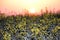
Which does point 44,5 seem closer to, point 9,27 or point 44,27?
point 44,27

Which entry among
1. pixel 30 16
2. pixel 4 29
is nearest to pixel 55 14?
pixel 30 16

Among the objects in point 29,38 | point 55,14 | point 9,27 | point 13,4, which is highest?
point 13,4

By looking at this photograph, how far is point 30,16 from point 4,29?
15.7 inches

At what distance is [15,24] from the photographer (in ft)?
7.92

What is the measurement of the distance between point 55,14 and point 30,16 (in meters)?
0.35

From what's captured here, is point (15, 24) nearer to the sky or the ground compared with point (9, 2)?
nearer to the ground

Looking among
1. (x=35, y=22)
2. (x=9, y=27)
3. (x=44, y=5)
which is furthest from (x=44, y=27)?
(x=9, y=27)

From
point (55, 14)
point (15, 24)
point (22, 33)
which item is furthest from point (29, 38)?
point (55, 14)

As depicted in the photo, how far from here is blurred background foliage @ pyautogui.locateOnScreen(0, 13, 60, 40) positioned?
237 cm

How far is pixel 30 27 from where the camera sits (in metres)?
2.40

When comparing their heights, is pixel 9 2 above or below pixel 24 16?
above

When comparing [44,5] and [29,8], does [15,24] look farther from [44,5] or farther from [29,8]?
[44,5]

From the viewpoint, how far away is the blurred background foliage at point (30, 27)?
2.37m

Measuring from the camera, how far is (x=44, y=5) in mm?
2422
